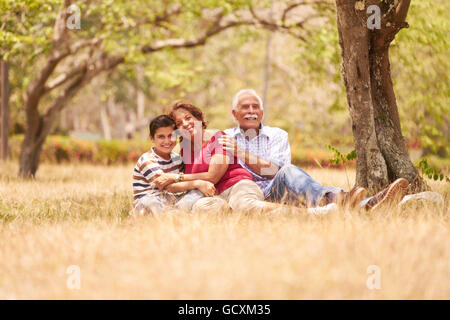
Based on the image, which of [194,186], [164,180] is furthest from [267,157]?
[164,180]

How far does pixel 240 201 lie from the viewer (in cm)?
466

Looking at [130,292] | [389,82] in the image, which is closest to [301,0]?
[389,82]

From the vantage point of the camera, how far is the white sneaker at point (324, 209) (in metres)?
4.19

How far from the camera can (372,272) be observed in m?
2.78

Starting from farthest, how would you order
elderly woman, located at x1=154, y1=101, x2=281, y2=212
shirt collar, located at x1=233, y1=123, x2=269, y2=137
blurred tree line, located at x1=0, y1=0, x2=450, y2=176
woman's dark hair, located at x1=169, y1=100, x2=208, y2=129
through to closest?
blurred tree line, located at x1=0, y1=0, x2=450, y2=176 → shirt collar, located at x1=233, y1=123, x2=269, y2=137 → woman's dark hair, located at x1=169, y1=100, x2=208, y2=129 → elderly woman, located at x1=154, y1=101, x2=281, y2=212

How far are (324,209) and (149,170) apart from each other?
1.94 metres

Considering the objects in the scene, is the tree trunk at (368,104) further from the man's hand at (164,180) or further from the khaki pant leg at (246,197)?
the man's hand at (164,180)

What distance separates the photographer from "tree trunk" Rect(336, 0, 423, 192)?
539 cm

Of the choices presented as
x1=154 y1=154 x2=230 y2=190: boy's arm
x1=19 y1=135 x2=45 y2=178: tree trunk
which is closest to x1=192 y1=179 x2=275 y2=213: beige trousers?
x1=154 y1=154 x2=230 y2=190: boy's arm

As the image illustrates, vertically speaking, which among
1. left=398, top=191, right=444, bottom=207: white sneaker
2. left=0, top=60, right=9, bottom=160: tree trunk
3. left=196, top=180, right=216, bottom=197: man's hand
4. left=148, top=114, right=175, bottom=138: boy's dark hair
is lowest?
left=398, top=191, right=444, bottom=207: white sneaker

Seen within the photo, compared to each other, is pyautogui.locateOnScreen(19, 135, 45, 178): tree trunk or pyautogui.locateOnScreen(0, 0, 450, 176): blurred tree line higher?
pyautogui.locateOnScreen(0, 0, 450, 176): blurred tree line

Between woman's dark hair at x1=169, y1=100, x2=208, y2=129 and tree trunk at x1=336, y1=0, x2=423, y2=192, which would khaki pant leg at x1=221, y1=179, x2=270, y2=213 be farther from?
tree trunk at x1=336, y1=0, x2=423, y2=192

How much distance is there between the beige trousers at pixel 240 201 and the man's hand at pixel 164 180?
0.41 m
